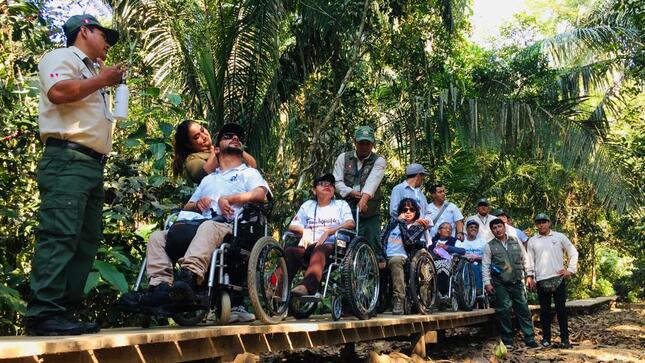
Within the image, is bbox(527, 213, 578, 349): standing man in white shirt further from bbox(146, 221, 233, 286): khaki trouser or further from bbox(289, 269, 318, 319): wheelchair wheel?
bbox(146, 221, 233, 286): khaki trouser

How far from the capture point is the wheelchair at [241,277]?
4105 mm

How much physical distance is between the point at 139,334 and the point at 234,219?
1357 millimetres

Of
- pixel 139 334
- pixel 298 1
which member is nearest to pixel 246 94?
pixel 298 1

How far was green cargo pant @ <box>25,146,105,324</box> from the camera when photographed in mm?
3186

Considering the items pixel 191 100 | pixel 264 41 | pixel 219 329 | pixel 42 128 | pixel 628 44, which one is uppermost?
pixel 628 44

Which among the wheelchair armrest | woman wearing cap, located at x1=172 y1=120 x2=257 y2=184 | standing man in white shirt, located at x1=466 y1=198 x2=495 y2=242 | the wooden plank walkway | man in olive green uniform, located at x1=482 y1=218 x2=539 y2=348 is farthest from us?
standing man in white shirt, located at x1=466 y1=198 x2=495 y2=242

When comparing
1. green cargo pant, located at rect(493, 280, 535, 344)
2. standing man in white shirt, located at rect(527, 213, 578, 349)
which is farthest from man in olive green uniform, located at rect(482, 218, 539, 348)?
standing man in white shirt, located at rect(527, 213, 578, 349)

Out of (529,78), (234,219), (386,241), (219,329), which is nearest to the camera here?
(219,329)

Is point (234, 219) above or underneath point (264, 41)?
underneath

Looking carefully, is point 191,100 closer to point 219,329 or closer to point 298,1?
point 298,1

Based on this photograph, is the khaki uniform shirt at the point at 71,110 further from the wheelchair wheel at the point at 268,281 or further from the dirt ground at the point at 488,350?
the dirt ground at the point at 488,350

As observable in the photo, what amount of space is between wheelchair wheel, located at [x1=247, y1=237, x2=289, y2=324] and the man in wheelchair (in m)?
0.26

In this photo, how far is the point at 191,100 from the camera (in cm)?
837

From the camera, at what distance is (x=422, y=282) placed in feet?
24.3
